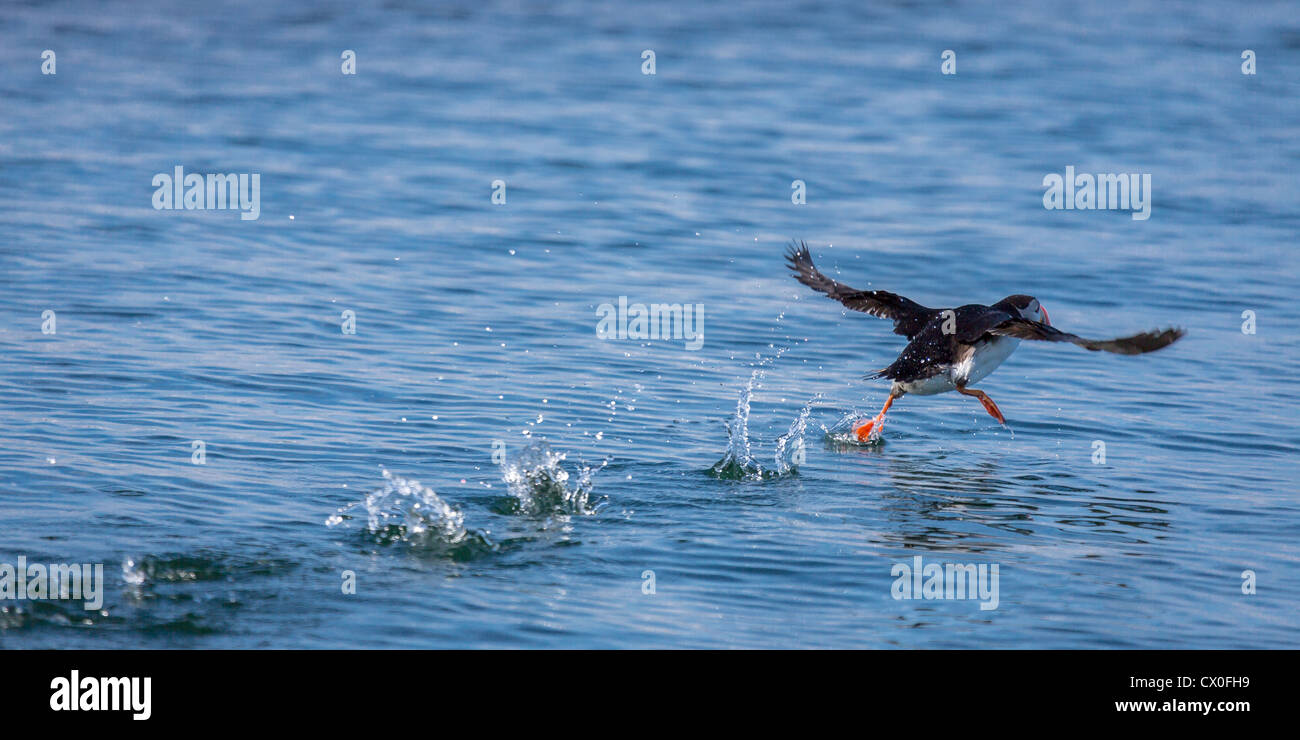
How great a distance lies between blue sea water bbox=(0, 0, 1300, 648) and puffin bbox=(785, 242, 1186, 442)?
0.57m

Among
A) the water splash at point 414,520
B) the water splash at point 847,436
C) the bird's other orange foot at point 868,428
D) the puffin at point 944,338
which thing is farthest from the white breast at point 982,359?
the water splash at point 414,520

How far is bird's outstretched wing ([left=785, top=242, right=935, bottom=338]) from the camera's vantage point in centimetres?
1202

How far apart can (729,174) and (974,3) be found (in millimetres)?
13493

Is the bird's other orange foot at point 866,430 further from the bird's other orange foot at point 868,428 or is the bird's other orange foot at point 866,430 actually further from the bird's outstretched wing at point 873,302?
the bird's outstretched wing at point 873,302

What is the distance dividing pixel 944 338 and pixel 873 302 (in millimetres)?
882

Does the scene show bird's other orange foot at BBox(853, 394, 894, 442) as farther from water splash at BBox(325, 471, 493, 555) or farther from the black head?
water splash at BBox(325, 471, 493, 555)

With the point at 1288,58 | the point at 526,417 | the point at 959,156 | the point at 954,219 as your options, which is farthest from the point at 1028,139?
the point at 526,417

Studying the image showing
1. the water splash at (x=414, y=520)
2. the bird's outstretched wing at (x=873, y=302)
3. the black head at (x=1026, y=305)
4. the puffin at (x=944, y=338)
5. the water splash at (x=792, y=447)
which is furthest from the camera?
the bird's outstretched wing at (x=873, y=302)

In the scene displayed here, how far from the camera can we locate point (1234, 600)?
28.5 feet

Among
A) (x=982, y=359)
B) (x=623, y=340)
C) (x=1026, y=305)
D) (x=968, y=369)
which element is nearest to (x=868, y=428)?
(x=968, y=369)

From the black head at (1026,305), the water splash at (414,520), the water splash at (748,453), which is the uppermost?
the black head at (1026,305)

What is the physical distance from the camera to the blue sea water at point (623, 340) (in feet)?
27.7

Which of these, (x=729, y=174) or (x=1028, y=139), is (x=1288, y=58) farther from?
(x=729, y=174)
